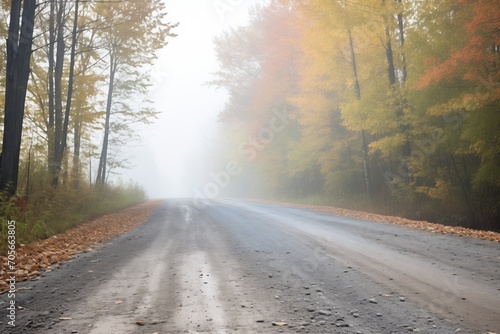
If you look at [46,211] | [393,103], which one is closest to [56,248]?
[46,211]

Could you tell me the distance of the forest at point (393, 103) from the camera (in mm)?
10062

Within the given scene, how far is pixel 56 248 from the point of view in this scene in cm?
663

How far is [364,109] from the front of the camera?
14242 millimetres

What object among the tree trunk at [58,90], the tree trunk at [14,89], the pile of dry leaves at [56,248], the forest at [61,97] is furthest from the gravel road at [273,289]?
the tree trunk at [58,90]

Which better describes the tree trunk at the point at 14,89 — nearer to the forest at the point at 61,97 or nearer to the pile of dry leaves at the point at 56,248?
the forest at the point at 61,97

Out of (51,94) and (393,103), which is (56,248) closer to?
(51,94)

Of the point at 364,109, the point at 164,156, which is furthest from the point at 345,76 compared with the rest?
the point at 164,156

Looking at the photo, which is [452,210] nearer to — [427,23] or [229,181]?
[427,23]

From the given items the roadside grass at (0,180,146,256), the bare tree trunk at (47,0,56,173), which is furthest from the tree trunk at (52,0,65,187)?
the roadside grass at (0,180,146,256)

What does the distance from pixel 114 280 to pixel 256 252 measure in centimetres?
254

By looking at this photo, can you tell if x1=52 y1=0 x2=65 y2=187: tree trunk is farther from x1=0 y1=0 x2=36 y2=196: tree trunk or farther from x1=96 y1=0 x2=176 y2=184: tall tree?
x1=0 y1=0 x2=36 y2=196: tree trunk

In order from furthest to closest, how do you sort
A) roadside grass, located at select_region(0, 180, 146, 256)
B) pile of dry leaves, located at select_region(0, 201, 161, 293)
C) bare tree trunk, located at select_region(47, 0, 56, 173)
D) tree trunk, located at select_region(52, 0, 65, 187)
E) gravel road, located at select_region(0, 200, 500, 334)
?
bare tree trunk, located at select_region(47, 0, 56, 173)
tree trunk, located at select_region(52, 0, 65, 187)
roadside grass, located at select_region(0, 180, 146, 256)
pile of dry leaves, located at select_region(0, 201, 161, 293)
gravel road, located at select_region(0, 200, 500, 334)

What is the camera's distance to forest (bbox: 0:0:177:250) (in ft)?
27.3

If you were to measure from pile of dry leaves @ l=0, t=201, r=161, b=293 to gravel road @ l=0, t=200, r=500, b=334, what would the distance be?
0.30 metres
